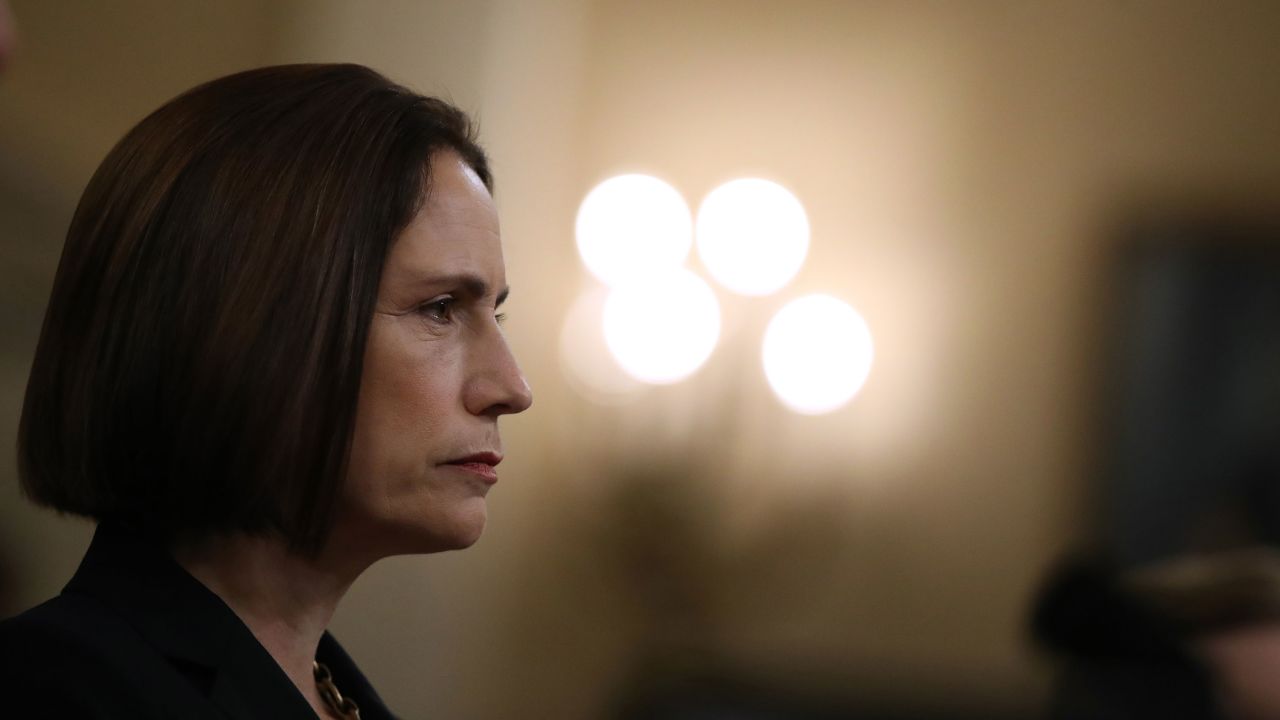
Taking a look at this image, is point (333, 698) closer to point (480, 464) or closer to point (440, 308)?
point (480, 464)

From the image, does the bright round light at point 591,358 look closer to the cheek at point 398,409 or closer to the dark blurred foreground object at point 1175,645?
the dark blurred foreground object at point 1175,645

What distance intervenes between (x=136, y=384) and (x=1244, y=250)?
4.50 m

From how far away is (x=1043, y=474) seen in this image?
15.9 ft

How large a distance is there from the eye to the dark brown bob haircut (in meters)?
0.09

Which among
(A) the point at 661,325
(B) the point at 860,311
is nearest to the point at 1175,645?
(B) the point at 860,311

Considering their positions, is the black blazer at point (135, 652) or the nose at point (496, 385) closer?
the black blazer at point (135, 652)

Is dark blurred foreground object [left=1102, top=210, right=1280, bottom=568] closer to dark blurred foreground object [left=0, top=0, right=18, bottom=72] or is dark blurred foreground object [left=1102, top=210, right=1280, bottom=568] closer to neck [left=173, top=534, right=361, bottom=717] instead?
neck [left=173, top=534, right=361, bottom=717]

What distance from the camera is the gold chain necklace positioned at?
1.54 m

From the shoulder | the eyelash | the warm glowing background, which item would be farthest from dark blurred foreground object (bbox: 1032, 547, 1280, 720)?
the shoulder

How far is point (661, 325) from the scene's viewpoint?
4.35 metres

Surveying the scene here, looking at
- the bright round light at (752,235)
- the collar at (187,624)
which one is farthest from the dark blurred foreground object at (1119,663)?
the collar at (187,624)

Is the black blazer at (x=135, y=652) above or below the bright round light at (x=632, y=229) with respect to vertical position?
below

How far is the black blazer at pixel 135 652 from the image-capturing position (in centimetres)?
110

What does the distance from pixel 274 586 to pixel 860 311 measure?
3.87m
